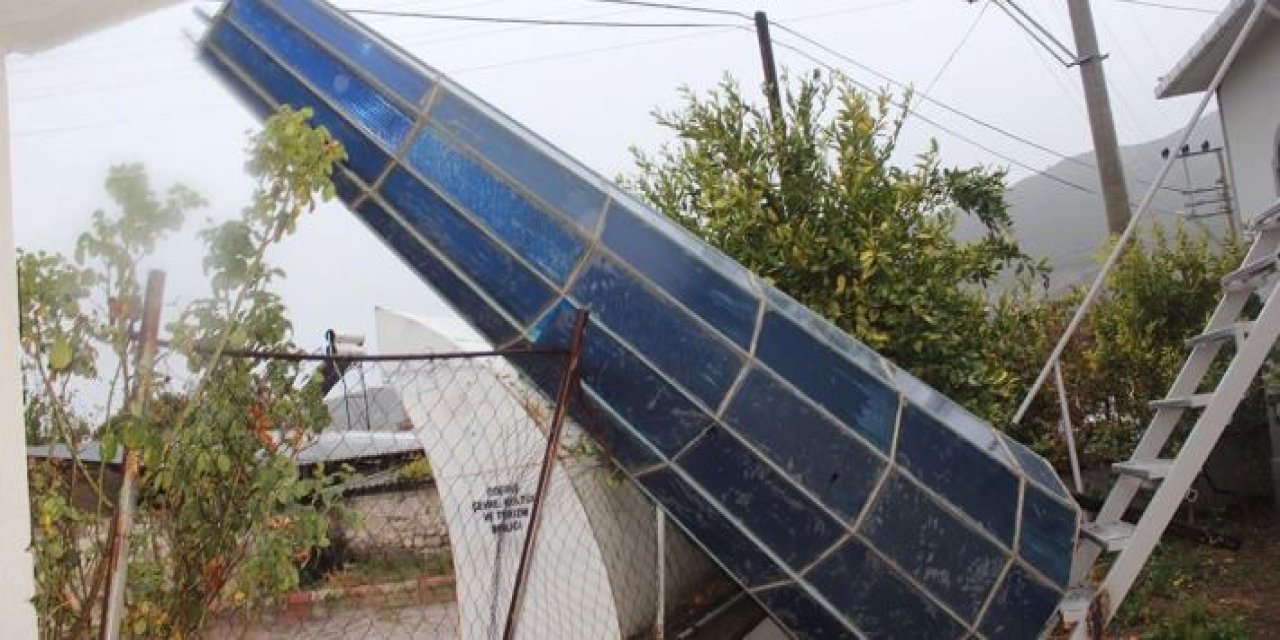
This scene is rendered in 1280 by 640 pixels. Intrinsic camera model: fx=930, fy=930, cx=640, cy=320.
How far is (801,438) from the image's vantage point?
3.13 meters

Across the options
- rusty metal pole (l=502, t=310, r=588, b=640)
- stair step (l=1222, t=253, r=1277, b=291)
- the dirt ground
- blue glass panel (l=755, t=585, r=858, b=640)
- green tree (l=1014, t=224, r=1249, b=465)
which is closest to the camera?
rusty metal pole (l=502, t=310, r=588, b=640)

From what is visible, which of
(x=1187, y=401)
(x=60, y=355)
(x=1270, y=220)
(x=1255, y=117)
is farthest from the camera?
(x=1255, y=117)

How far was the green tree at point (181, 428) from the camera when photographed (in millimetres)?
2219

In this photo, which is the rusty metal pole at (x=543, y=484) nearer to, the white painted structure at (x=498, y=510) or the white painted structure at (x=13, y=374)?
the white painted structure at (x=13, y=374)

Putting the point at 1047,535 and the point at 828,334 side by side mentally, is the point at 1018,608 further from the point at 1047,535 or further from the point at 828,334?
the point at 828,334

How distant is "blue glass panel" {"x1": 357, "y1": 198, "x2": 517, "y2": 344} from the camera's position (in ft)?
11.1

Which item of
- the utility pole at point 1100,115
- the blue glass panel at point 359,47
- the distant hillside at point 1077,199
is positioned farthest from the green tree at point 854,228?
the distant hillside at point 1077,199

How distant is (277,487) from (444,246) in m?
1.24

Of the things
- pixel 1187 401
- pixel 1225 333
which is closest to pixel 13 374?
pixel 1187 401

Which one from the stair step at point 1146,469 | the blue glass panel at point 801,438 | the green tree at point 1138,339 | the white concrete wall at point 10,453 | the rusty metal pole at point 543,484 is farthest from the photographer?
the green tree at point 1138,339

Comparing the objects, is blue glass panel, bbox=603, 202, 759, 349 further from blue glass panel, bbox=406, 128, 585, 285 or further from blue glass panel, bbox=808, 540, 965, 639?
blue glass panel, bbox=808, 540, 965, 639

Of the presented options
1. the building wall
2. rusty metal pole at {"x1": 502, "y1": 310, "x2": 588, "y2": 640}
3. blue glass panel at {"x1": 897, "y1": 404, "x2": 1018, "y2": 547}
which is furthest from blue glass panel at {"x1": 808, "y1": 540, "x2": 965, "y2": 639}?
the building wall

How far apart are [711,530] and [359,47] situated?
7.16 ft

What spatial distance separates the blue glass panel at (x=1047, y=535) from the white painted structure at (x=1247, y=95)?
6.25 metres
